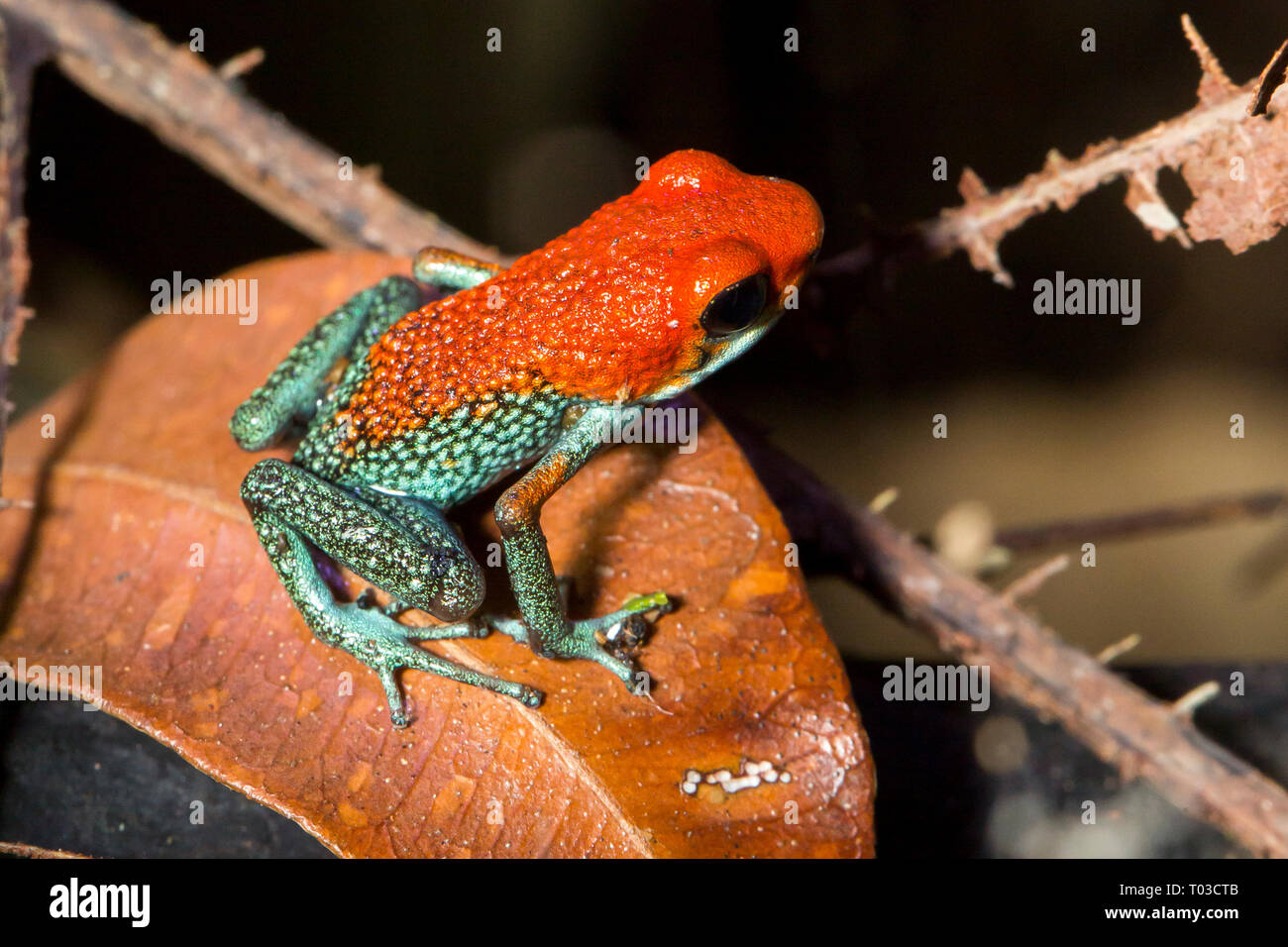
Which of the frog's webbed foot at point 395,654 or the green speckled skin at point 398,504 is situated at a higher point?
the green speckled skin at point 398,504

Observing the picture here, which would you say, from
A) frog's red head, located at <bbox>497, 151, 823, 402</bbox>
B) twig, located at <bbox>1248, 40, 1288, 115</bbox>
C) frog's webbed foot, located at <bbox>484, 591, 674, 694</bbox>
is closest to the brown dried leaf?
frog's webbed foot, located at <bbox>484, 591, 674, 694</bbox>

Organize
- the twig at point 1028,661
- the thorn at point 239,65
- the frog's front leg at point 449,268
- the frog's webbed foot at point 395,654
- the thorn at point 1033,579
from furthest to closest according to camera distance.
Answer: the thorn at point 239,65 < the frog's front leg at point 449,268 < the thorn at point 1033,579 < the twig at point 1028,661 < the frog's webbed foot at point 395,654

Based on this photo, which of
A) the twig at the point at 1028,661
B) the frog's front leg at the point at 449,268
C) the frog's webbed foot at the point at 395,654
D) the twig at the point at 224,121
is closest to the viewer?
the frog's webbed foot at the point at 395,654

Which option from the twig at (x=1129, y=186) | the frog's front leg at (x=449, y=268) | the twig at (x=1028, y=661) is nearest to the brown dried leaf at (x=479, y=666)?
the twig at (x=1028, y=661)

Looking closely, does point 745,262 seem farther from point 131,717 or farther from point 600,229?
point 131,717

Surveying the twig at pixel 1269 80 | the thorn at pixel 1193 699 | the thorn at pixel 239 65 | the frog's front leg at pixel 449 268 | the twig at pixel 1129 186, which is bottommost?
the thorn at pixel 1193 699

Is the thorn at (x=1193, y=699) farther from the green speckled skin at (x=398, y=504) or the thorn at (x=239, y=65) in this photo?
the thorn at (x=239, y=65)

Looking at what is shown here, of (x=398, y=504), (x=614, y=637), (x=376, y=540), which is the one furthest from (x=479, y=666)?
(x=398, y=504)
